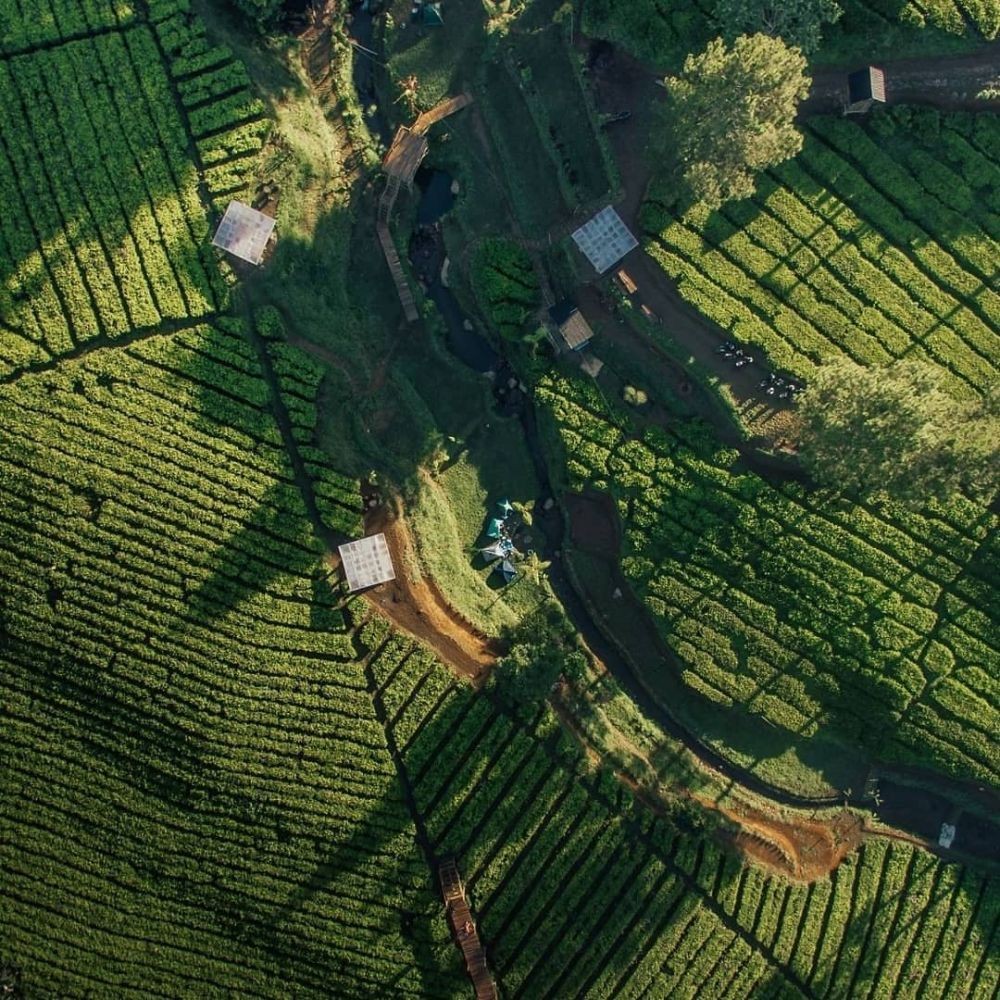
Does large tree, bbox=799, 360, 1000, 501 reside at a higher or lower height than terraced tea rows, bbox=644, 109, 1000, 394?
lower

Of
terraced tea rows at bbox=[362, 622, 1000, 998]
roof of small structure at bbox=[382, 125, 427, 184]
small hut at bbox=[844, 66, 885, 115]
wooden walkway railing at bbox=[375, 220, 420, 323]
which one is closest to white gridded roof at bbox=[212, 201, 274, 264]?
wooden walkway railing at bbox=[375, 220, 420, 323]

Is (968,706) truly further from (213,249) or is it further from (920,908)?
(213,249)

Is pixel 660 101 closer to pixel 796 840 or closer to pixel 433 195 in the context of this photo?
pixel 433 195

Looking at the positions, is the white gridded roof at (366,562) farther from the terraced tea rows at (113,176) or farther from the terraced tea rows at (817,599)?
the terraced tea rows at (113,176)

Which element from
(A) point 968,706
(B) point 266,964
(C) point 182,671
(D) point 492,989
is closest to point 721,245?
(A) point 968,706

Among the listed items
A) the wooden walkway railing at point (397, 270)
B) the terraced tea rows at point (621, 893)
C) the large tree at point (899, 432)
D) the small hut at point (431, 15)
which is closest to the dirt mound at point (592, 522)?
the terraced tea rows at point (621, 893)

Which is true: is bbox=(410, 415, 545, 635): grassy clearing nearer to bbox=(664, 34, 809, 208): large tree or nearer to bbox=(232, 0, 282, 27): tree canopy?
Result: bbox=(664, 34, 809, 208): large tree
